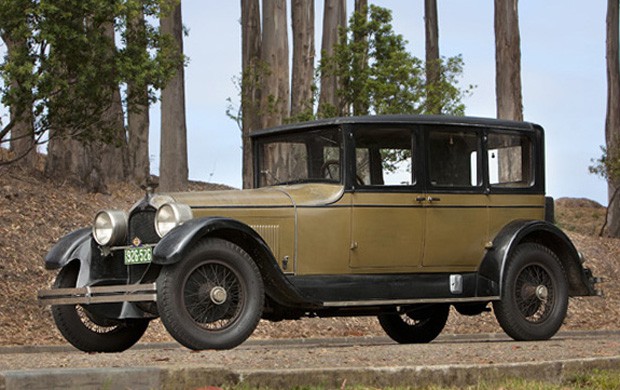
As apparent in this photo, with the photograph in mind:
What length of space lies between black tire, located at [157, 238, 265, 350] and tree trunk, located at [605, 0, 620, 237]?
21101mm

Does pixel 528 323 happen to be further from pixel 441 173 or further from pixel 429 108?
pixel 429 108

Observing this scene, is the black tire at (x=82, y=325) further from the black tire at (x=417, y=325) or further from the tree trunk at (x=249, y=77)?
the tree trunk at (x=249, y=77)

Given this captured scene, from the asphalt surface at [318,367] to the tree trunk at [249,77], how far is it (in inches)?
575

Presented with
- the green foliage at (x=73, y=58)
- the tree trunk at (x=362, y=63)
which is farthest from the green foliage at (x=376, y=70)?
the green foliage at (x=73, y=58)

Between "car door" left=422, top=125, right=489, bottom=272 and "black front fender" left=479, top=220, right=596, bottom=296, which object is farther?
"black front fender" left=479, top=220, right=596, bottom=296

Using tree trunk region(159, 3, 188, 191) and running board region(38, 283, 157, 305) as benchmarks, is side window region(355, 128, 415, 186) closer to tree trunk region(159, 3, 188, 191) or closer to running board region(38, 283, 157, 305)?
running board region(38, 283, 157, 305)

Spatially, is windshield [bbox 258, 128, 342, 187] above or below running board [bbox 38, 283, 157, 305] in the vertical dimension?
above

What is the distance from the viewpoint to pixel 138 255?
10.7 meters

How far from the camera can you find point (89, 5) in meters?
15.4

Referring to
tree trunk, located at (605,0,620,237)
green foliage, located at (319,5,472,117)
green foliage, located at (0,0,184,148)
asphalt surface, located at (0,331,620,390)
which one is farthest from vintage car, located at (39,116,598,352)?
tree trunk, located at (605,0,620,237)

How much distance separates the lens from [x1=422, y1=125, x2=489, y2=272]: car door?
12117mm

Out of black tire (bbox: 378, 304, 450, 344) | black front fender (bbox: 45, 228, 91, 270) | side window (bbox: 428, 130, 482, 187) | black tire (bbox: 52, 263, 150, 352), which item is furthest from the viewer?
black tire (bbox: 378, 304, 450, 344)

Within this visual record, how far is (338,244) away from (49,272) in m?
7.66

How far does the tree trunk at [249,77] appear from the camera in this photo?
2695cm
